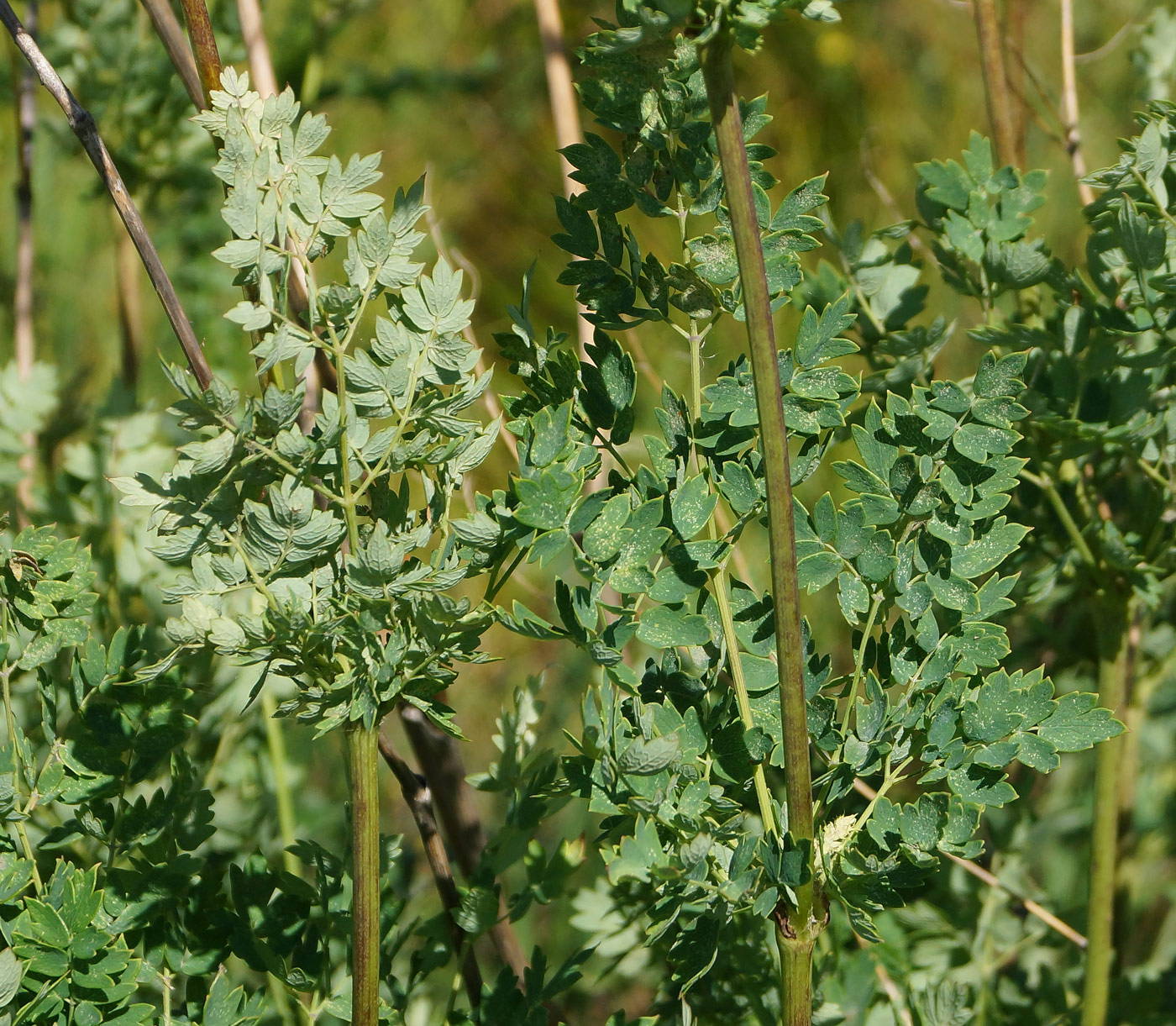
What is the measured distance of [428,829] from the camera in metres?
0.51

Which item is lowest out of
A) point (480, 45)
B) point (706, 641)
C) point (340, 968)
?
point (340, 968)

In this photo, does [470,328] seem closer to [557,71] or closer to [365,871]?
[365,871]

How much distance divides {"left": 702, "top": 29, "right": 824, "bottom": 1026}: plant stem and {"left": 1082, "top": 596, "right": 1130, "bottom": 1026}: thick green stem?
25 centimetres

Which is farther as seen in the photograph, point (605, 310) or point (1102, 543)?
point (1102, 543)

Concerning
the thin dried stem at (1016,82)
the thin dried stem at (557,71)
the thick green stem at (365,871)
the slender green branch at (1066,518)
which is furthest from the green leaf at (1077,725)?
the thin dried stem at (557,71)

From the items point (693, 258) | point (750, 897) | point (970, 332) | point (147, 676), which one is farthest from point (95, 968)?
point (970, 332)

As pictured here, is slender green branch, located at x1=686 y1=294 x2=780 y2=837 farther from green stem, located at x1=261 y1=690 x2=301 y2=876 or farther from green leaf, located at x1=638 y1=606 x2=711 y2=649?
green stem, located at x1=261 y1=690 x2=301 y2=876

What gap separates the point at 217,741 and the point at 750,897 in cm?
42

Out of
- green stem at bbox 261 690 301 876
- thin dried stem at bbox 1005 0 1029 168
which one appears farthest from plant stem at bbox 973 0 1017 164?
green stem at bbox 261 690 301 876

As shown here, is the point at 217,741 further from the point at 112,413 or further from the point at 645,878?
the point at 645,878

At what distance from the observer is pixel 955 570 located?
435 millimetres

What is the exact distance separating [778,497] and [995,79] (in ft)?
1.32

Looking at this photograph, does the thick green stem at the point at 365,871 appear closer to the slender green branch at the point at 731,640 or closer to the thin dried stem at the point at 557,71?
the slender green branch at the point at 731,640

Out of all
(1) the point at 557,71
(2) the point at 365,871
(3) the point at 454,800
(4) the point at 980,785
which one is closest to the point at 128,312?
(1) the point at 557,71
